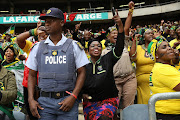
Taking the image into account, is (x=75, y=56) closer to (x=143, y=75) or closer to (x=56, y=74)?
(x=56, y=74)

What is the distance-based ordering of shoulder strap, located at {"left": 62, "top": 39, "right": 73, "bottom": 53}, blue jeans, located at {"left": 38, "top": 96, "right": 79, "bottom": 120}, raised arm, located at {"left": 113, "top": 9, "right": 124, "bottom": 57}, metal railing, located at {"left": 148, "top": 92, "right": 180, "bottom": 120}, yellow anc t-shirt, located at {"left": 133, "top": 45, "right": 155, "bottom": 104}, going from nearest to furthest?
metal railing, located at {"left": 148, "top": 92, "right": 180, "bottom": 120} < blue jeans, located at {"left": 38, "top": 96, "right": 79, "bottom": 120} < shoulder strap, located at {"left": 62, "top": 39, "right": 73, "bottom": 53} < raised arm, located at {"left": 113, "top": 9, "right": 124, "bottom": 57} < yellow anc t-shirt, located at {"left": 133, "top": 45, "right": 155, "bottom": 104}

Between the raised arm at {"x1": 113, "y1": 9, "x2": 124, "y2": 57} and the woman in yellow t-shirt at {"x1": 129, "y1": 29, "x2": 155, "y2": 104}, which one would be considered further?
the woman in yellow t-shirt at {"x1": 129, "y1": 29, "x2": 155, "y2": 104}

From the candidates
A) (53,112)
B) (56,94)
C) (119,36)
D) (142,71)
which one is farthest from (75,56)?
(142,71)

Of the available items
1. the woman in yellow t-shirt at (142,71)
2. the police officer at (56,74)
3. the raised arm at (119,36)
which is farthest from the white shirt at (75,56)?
the woman in yellow t-shirt at (142,71)

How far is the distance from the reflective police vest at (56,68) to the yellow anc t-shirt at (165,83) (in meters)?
1.09

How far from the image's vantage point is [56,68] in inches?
87.1

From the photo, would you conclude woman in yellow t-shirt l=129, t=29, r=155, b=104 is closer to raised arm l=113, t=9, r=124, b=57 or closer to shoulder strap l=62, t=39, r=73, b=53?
raised arm l=113, t=9, r=124, b=57

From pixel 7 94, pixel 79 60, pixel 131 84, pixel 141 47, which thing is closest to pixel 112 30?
pixel 141 47

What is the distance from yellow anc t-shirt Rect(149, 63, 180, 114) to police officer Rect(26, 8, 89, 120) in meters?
0.97

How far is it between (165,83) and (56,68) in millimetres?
1356

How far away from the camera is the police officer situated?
218cm

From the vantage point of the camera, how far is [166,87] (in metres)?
2.41

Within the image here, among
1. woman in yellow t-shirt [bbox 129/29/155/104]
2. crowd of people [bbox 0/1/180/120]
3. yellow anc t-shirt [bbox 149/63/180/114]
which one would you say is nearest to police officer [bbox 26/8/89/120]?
crowd of people [bbox 0/1/180/120]

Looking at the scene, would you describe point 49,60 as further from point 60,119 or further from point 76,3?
point 76,3
